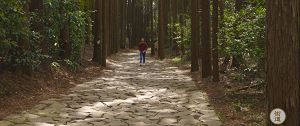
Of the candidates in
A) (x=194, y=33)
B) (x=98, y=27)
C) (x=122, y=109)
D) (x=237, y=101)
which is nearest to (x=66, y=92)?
(x=122, y=109)

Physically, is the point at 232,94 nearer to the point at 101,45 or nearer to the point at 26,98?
the point at 26,98

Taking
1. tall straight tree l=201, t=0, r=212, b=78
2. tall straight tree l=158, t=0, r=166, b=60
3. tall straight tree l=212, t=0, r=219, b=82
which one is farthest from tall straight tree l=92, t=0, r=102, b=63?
tall straight tree l=158, t=0, r=166, b=60

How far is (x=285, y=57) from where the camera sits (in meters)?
3.51

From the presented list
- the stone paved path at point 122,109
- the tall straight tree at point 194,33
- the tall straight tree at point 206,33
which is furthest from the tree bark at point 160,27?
the stone paved path at point 122,109

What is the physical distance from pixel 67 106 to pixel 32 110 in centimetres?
90

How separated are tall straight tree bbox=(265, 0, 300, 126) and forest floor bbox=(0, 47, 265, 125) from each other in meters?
1.74

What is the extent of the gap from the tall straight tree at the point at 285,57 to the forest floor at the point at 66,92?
1.74m

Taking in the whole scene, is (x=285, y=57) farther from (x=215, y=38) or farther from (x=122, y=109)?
(x=215, y=38)

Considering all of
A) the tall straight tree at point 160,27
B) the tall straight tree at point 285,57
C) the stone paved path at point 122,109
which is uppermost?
the tall straight tree at point 160,27

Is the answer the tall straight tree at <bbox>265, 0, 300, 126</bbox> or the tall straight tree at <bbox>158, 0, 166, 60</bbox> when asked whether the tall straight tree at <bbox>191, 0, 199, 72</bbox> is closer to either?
the tall straight tree at <bbox>158, 0, 166, 60</bbox>

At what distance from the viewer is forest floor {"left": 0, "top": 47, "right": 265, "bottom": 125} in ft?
19.4

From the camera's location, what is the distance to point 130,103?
7.36 metres

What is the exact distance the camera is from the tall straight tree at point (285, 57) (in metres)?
3.46

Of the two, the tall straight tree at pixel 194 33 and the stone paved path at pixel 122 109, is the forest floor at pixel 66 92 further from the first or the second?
the tall straight tree at pixel 194 33
